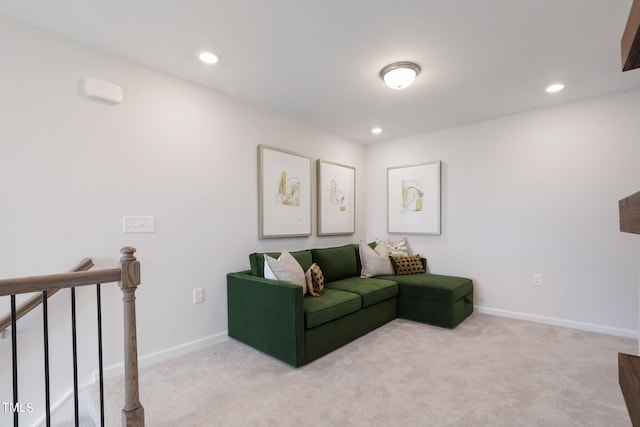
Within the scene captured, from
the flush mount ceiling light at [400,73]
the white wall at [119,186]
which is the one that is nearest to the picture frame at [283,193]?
the white wall at [119,186]

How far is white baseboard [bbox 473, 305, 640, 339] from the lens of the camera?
290 cm

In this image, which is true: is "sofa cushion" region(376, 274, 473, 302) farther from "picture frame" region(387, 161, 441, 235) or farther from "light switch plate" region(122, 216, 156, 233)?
"light switch plate" region(122, 216, 156, 233)

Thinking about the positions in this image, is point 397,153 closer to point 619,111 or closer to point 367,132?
point 367,132

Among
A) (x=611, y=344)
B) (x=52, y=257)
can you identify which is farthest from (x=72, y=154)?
(x=611, y=344)

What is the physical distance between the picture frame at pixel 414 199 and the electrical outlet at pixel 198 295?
274 centimetres

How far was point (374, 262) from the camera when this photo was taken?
12.5 feet

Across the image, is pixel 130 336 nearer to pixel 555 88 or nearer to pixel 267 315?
pixel 267 315

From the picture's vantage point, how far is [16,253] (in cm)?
188

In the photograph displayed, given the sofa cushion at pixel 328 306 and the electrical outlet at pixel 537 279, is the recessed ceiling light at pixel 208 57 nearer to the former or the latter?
the sofa cushion at pixel 328 306

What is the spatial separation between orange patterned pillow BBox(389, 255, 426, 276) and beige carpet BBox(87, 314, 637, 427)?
107 cm

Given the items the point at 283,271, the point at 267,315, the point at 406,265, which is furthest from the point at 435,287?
the point at 267,315

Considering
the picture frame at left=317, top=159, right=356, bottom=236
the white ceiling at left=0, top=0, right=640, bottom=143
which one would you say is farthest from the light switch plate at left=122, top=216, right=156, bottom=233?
the picture frame at left=317, top=159, right=356, bottom=236

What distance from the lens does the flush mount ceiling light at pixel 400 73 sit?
2410mm

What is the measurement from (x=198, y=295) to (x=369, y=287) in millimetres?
1658
